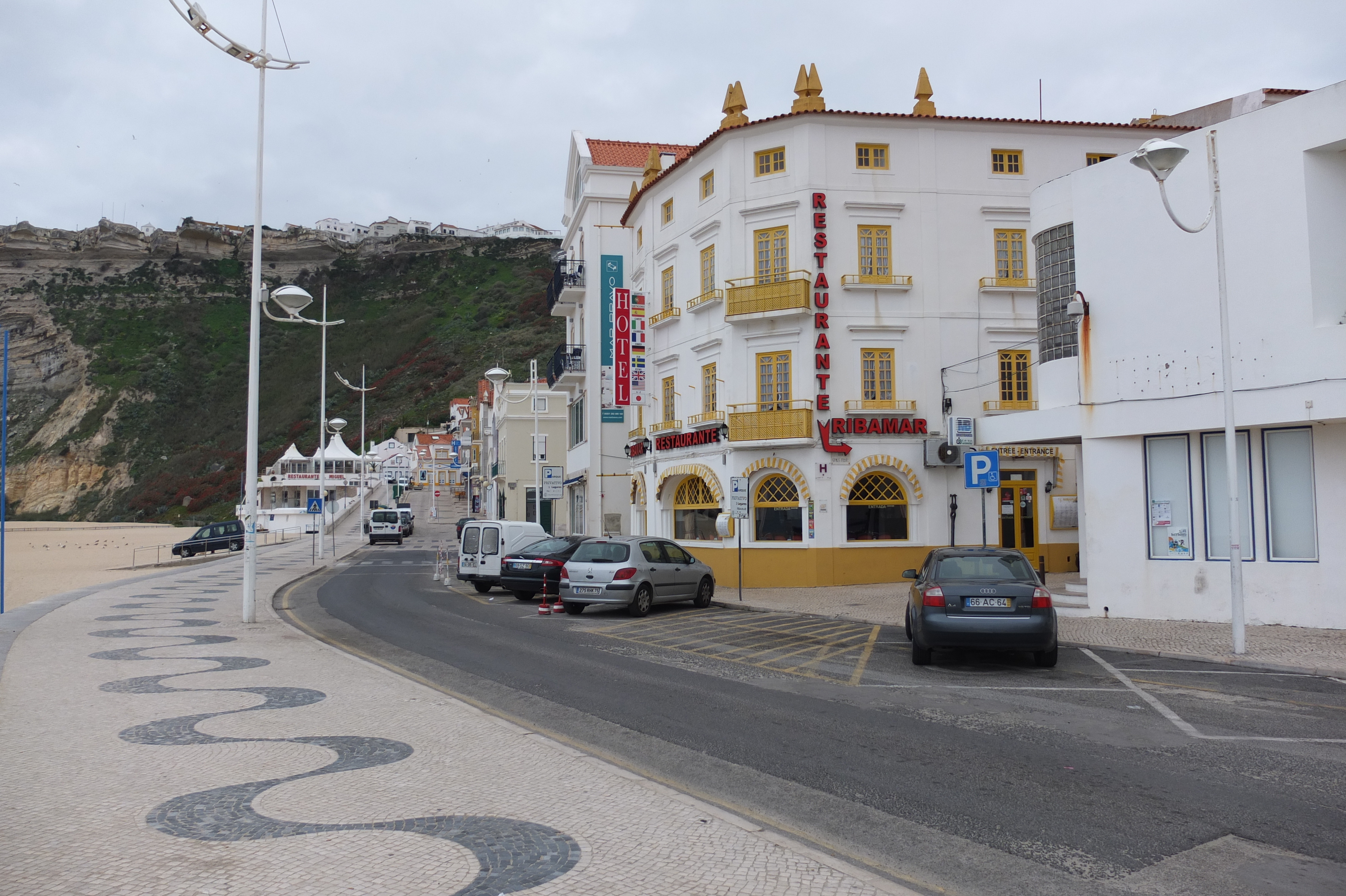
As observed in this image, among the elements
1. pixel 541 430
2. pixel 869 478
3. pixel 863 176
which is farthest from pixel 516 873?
pixel 541 430

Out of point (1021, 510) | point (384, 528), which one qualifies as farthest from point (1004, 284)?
point (384, 528)

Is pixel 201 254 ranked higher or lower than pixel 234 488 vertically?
higher

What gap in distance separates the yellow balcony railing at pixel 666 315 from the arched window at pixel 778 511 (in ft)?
20.3

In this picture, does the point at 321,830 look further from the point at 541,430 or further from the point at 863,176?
the point at 541,430

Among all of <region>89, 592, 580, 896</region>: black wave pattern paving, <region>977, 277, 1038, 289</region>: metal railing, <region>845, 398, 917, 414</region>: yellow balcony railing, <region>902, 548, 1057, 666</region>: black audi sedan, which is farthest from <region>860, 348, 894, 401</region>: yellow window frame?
<region>89, 592, 580, 896</region>: black wave pattern paving

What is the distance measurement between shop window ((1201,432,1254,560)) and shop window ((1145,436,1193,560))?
0.28 m

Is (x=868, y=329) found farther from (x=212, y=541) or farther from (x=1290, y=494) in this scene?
(x=212, y=541)

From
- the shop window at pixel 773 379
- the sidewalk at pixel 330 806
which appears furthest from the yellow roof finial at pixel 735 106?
the sidewalk at pixel 330 806

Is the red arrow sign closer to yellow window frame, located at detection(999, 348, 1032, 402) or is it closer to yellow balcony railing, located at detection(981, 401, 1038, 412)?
yellow balcony railing, located at detection(981, 401, 1038, 412)

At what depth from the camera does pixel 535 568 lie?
74.3ft

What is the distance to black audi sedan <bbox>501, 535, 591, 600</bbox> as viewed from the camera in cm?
2248

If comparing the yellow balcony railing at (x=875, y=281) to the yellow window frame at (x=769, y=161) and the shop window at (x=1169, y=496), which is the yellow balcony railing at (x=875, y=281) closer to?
the yellow window frame at (x=769, y=161)

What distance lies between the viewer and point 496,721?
8445mm

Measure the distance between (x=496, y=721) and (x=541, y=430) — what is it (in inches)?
1835
